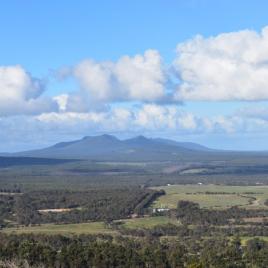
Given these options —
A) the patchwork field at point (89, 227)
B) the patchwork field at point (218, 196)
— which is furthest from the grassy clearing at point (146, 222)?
the patchwork field at point (218, 196)

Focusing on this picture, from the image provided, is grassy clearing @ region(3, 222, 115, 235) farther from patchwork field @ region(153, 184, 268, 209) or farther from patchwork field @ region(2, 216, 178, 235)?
patchwork field @ region(153, 184, 268, 209)

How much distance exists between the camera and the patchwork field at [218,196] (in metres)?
142

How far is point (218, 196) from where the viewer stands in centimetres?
15912

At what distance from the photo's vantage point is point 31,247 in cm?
7331

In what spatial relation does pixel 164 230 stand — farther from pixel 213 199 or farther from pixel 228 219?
pixel 213 199

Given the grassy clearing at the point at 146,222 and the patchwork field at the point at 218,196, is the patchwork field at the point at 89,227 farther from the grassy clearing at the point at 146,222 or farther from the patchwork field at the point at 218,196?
the patchwork field at the point at 218,196

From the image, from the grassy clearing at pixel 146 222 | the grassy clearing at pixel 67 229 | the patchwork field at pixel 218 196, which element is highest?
the patchwork field at pixel 218 196

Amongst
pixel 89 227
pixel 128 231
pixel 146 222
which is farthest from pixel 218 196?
pixel 128 231

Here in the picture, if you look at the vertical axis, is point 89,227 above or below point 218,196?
below

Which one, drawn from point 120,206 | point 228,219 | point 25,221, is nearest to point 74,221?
point 25,221

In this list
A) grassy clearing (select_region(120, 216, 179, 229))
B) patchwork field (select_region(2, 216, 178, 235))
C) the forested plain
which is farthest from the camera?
grassy clearing (select_region(120, 216, 179, 229))

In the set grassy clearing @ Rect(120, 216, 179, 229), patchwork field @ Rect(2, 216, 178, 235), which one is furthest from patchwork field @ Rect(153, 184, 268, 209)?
patchwork field @ Rect(2, 216, 178, 235)

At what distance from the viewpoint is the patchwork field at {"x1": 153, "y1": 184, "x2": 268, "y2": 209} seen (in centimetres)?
14162

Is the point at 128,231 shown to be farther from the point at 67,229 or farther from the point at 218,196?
the point at 218,196
